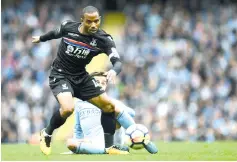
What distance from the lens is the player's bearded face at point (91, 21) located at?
11812mm

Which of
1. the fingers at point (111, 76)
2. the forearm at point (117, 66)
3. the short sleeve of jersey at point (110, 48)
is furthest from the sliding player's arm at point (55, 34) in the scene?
the fingers at point (111, 76)

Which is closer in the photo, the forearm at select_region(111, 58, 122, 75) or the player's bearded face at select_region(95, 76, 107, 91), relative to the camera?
the forearm at select_region(111, 58, 122, 75)

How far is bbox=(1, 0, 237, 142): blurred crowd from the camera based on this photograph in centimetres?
2184

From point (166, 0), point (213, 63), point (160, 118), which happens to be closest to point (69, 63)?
point (160, 118)

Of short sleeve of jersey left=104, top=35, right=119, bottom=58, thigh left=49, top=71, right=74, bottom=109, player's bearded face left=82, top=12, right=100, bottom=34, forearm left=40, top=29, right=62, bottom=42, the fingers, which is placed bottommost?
thigh left=49, top=71, right=74, bottom=109

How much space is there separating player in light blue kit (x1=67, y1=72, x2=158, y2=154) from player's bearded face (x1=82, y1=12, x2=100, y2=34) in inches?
36.9

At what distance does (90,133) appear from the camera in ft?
40.1

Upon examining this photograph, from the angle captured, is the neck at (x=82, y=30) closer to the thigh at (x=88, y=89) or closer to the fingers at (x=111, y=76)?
the thigh at (x=88, y=89)

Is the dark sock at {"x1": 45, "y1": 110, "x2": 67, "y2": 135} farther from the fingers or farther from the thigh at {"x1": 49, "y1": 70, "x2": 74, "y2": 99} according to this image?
the fingers

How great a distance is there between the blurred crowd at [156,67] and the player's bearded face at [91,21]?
9825 mm

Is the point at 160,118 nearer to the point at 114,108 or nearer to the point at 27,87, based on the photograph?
the point at 27,87

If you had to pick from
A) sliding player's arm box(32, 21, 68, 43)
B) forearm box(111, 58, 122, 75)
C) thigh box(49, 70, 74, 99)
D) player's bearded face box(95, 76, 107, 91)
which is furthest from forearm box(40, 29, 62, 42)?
forearm box(111, 58, 122, 75)

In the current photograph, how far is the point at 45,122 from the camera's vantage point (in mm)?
21953

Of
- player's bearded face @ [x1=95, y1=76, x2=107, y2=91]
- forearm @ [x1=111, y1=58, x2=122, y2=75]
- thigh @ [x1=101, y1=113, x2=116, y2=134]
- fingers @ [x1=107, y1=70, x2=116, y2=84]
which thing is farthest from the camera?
player's bearded face @ [x1=95, y1=76, x2=107, y2=91]
